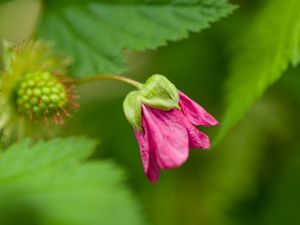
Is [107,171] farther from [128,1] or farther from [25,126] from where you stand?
[128,1]

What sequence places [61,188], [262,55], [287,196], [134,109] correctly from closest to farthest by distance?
[61,188], [134,109], [262,55], [287,196]

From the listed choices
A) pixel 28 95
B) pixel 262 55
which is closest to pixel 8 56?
pixel 28 95

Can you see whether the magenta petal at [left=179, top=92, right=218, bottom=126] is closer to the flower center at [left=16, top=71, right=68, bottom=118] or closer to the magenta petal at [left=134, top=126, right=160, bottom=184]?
the magenta petal at [left=134, top=126, right=160, bottom=184]

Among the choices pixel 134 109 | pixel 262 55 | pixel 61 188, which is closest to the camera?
pixel 61 188

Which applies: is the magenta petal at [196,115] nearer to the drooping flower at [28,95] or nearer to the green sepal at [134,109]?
the green sepal at [134,109]

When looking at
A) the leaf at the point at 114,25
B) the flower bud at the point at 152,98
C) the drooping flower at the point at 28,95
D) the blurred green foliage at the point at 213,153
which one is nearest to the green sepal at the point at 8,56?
the drooping flower at the point at 28,95

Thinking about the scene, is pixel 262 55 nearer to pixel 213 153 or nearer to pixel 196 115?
pixel 196 115
